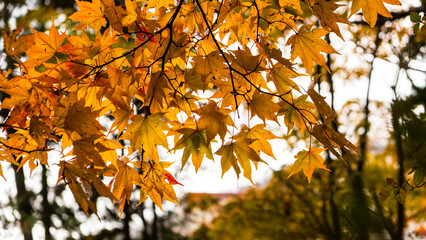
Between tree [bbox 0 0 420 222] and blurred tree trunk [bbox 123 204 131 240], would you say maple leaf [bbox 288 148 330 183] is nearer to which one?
tree [bbox 0 0 420 222]

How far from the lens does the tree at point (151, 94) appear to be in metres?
0.59

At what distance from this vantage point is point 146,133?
0.64 m

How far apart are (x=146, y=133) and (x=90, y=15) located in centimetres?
26

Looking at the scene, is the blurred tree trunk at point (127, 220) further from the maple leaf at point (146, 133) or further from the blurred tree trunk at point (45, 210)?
the maple leaf at point (146, 133)

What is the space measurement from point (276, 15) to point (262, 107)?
219 millimetres

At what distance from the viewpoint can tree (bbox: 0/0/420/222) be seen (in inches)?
23.1

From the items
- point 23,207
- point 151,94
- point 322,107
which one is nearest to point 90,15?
point 151,94

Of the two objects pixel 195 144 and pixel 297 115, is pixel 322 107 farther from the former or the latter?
pixel 195 144

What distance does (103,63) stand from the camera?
26.0 inches

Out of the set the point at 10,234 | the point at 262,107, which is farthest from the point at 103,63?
the point at 10,234

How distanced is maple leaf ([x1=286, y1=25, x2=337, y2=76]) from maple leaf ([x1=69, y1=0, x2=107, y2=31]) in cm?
37

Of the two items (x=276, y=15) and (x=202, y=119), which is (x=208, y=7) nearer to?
(x=276, y=15)

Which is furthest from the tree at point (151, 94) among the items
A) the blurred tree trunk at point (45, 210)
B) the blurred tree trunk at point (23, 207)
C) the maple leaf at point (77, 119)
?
the blurred tree trunk at point (45, 210)

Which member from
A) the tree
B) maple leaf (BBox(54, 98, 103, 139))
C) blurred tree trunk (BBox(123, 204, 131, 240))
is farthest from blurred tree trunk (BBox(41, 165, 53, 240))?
maple leaf (BBox(54, 98, 103, 139))
